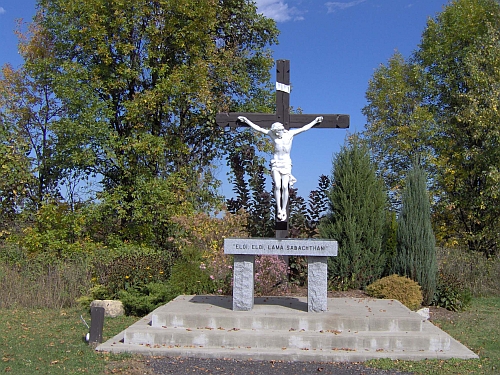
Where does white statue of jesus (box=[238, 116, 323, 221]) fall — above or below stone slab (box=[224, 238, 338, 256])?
above

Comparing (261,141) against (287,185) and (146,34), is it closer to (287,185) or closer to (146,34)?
(146,34)

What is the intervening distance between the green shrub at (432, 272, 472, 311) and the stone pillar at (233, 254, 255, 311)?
4.87 metres

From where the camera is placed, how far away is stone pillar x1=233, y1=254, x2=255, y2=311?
7633 mm

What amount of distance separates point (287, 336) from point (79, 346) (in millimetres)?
2725

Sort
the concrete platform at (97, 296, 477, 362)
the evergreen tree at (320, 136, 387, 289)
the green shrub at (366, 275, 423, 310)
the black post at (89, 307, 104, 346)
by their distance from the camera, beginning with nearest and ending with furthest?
the concrete platform at (97, 296, 477, 362) → the black post at (89, 307, 104, 346) → the green shrub at (366, 275, 423, 310) → the evergreen tree at (320, 136, 387, 289)

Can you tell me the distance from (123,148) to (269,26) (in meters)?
6.10

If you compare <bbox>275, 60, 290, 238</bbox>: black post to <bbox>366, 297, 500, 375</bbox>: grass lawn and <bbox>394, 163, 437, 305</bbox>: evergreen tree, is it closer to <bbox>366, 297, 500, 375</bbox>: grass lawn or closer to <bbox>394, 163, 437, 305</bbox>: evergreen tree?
<bbox>366, 297, 500, 375</bbox>: grass lawn

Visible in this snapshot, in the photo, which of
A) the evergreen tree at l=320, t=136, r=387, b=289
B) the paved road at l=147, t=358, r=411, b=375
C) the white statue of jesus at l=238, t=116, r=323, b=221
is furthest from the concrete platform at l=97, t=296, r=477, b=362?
the evergreen tree at l=320, t=136, r=387, b=289

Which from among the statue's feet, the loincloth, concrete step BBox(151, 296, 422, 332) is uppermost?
the loincloth

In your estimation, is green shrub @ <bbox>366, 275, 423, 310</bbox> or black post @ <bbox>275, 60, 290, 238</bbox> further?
green shrub @ <bbox>366, 275, 423, 310</bbox>

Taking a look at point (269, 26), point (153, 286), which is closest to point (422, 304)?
point (153, 286)

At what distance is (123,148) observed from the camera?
13.9 meters

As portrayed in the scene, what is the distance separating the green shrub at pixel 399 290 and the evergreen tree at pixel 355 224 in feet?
2.40

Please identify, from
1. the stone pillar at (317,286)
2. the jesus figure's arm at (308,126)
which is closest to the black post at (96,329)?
the stone pillar at (317,286)
